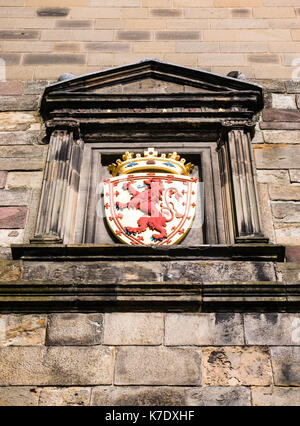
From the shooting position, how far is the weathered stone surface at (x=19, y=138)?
5125mm

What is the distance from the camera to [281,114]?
532 centimetres

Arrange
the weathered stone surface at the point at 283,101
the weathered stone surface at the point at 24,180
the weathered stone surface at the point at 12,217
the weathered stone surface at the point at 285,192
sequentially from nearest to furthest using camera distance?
1. the weathered stone surface at the point at 12,217
2. the weathered stone surface at the point at 285,192
3. the weathered stone surface at the point at 24,180
4. the weathered stone surface at the point at 283,101

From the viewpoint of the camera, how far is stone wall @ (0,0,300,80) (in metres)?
5.80

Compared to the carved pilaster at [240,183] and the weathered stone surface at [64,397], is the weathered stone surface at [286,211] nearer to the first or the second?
the carved pilaster at [240,183]

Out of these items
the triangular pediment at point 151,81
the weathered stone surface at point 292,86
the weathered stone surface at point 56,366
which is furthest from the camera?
the weathered stone surface at point 292,86

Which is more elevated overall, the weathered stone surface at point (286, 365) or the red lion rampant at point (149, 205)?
the red lion rampant at point (149, 205)

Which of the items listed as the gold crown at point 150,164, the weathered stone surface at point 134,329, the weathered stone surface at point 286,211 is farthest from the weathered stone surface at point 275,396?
the gold crown at point 150,164

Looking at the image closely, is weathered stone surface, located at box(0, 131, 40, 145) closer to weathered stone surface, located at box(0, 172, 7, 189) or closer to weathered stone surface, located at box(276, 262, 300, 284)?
weathered stone surface, located at box(0, 172, 7, 189)

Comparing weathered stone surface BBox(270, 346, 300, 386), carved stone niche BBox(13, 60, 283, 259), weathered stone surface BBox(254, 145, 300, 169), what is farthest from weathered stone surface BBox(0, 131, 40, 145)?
weathered stone surface BBox(270, 346, 300, 386)

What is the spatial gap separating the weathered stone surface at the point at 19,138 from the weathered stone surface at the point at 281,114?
2.17 m

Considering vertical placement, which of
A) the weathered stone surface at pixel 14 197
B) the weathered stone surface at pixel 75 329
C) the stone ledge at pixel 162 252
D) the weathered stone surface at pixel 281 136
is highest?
the weathered stone surface at pixel 281 136

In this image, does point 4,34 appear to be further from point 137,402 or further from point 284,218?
point 137,402

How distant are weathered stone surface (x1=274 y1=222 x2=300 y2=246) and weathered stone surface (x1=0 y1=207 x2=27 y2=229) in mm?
2077

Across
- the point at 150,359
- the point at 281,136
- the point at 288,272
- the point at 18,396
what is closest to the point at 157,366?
the point at 150,359
